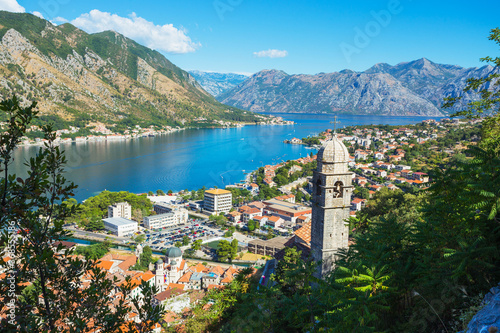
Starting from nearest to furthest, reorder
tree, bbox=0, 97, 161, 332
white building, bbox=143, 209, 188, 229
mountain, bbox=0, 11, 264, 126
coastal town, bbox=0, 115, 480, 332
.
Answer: tree, bbox=0, 97, 161, 332, coastal town, bbox=0, 115, 480, 332, white building, bbox=143, 209, 188, 229, mountain, bbox=0, 11, 264, 126

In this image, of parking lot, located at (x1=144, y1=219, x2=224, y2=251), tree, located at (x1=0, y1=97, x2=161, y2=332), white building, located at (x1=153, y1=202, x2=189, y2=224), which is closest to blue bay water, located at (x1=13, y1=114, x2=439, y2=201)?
white building, located at (x1=153, y1=202, x2=189, y2=224)

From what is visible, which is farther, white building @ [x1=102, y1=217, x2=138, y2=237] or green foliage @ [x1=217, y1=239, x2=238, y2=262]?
white building @ [x1=102, y1=217, x2=138, y2=237]

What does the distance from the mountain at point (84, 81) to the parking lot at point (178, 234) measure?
189ft

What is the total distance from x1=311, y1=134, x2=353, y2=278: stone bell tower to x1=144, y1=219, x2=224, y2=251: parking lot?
19.3 metres

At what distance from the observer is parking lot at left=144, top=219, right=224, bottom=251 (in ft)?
83.5

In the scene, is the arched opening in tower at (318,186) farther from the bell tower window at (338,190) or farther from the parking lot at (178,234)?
the parking lot at (178,234)

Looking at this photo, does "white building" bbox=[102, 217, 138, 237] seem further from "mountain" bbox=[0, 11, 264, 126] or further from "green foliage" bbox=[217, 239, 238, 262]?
"mountain" bbox=[0, 11, 264, 126]

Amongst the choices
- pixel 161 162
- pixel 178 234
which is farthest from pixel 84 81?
pixel 178 234

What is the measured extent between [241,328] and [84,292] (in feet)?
11.7

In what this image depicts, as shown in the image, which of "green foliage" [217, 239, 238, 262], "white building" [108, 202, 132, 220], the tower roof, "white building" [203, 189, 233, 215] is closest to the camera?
the tower roof

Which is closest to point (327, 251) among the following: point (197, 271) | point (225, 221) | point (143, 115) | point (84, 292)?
point (84, 292)

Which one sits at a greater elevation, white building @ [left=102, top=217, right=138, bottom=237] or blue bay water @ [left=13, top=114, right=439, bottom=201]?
blue bay water @ [left=13, top=114, right=439, bottom=201]

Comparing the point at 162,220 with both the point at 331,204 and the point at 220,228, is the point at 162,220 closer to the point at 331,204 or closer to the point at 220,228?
the point at 220,228

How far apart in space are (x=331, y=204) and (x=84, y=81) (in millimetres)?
114643
